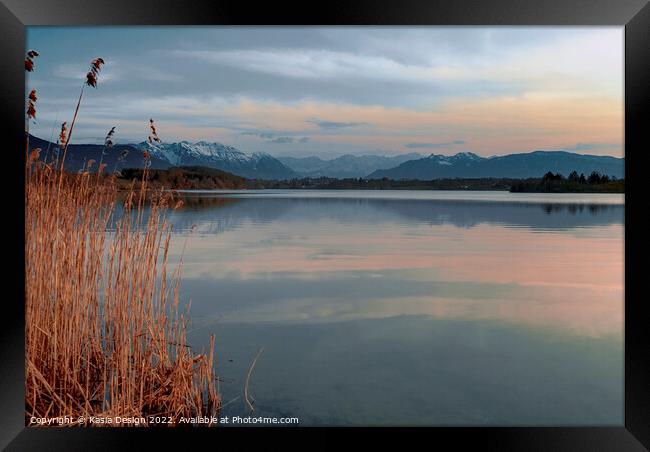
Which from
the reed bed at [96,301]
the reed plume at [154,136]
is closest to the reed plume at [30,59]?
the reed bed at [96,301]

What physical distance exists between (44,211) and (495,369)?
296 centimetres

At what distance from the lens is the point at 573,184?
41.9ft

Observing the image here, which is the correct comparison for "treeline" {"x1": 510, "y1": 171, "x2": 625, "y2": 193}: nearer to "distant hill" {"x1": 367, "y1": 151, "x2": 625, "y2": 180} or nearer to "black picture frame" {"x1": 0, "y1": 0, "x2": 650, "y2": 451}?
"distant hill" {"x1": 367, "y1": 151, "x2": 625, "y2": 180}

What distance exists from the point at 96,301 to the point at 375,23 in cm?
188

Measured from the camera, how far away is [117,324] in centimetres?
266

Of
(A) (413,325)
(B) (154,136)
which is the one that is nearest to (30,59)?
(B) (154,136)

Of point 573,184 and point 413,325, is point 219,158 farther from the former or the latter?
point 573,184

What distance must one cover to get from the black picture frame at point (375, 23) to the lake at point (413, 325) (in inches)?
34.9

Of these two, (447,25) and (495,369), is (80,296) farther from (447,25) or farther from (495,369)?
(495,369)

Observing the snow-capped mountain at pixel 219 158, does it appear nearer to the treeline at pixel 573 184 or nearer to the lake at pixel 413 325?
the lake at pixel 413 325

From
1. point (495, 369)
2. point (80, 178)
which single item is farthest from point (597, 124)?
point (80, 178)

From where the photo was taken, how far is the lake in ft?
10.7

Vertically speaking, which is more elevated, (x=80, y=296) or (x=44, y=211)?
(x=44, y=211)

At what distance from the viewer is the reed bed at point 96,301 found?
2.61m
